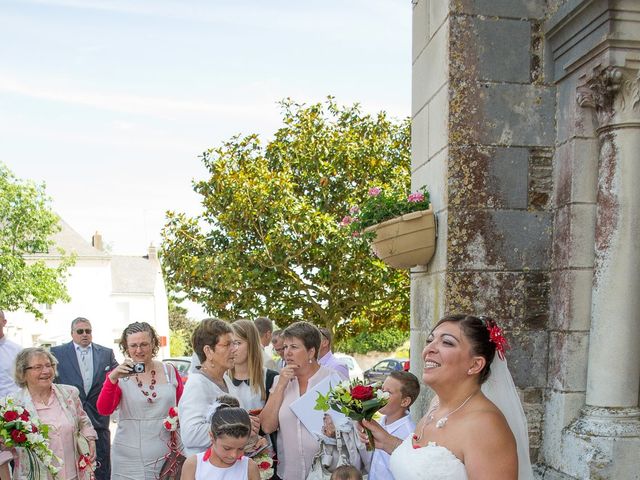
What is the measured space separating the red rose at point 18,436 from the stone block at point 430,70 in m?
3.63

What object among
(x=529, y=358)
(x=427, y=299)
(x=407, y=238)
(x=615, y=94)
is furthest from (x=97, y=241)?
(x=615, y=94)

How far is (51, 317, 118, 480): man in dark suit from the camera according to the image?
6539 mm

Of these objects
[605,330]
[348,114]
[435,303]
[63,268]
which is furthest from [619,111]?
[63,268]

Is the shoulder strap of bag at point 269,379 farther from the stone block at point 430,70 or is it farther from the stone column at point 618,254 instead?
the stone block at point 430,70

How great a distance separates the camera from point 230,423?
12.5ft

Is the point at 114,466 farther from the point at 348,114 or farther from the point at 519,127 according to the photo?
the point at 348,114

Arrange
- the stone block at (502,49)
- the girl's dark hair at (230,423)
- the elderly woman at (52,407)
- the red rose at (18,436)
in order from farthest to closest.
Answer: the elderly woman at (52,407), the stone block at (502,49), the red rose at (18,436), the girl's dark hair at (230,423)

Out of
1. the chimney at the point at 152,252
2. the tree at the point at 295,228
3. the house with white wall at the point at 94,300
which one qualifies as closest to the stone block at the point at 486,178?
the tree at the point at 295,228

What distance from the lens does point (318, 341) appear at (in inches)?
181

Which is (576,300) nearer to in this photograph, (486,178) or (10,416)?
(486,178)

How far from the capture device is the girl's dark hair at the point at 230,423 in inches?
150

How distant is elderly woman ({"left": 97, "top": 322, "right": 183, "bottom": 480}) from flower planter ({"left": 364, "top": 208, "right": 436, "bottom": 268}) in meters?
1.82

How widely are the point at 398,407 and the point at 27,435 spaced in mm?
2376

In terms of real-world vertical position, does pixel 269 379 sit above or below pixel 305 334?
below
